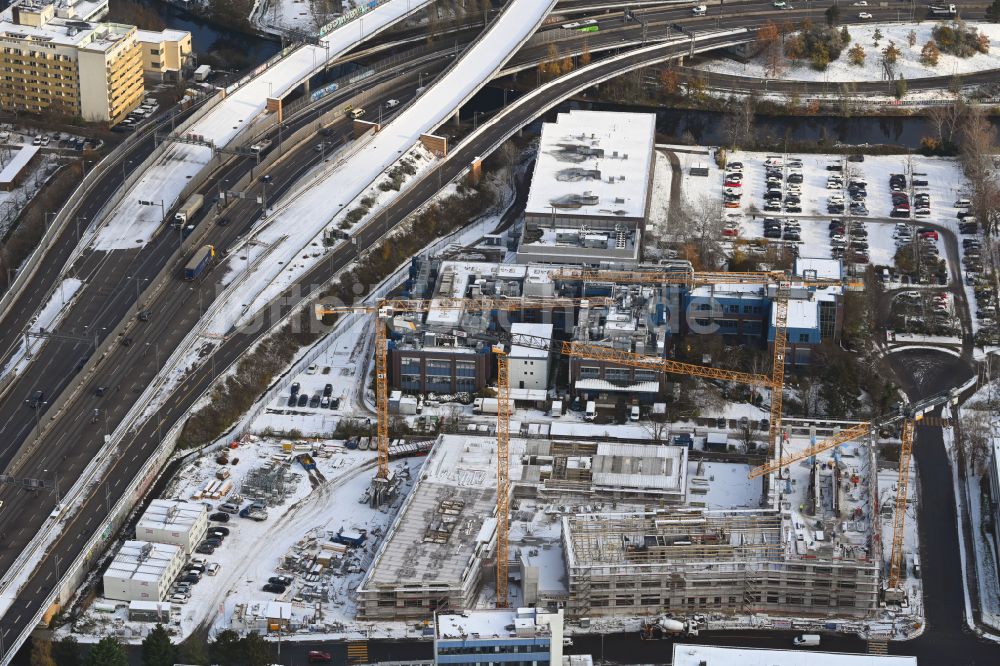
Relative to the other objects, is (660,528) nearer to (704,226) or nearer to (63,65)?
(704,226)

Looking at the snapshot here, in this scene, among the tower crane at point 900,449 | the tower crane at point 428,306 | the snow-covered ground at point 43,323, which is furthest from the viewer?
the snow-covered ground at point 43,323

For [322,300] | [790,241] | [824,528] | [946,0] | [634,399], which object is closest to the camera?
[824,528]

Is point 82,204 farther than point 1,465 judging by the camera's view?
Yes

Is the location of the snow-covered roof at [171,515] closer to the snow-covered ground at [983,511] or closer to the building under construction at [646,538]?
the building under construction at [646,538]

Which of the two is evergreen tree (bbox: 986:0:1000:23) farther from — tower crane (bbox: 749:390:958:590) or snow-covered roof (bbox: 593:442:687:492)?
snow-covered roof (bbox: 593:442:687:492)

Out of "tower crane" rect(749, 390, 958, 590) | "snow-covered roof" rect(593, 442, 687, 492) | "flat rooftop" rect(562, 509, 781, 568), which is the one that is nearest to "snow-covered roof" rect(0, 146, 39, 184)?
"snow-covered roof" rect(593, 442, 687, 492)

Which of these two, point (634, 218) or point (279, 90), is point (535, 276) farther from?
point (279, 90)

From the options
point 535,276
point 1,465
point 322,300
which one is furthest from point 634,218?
point 1,465

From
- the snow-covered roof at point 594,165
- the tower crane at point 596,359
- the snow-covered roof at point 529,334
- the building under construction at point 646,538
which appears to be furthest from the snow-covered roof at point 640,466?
the snow-covered roof at point 594,165
